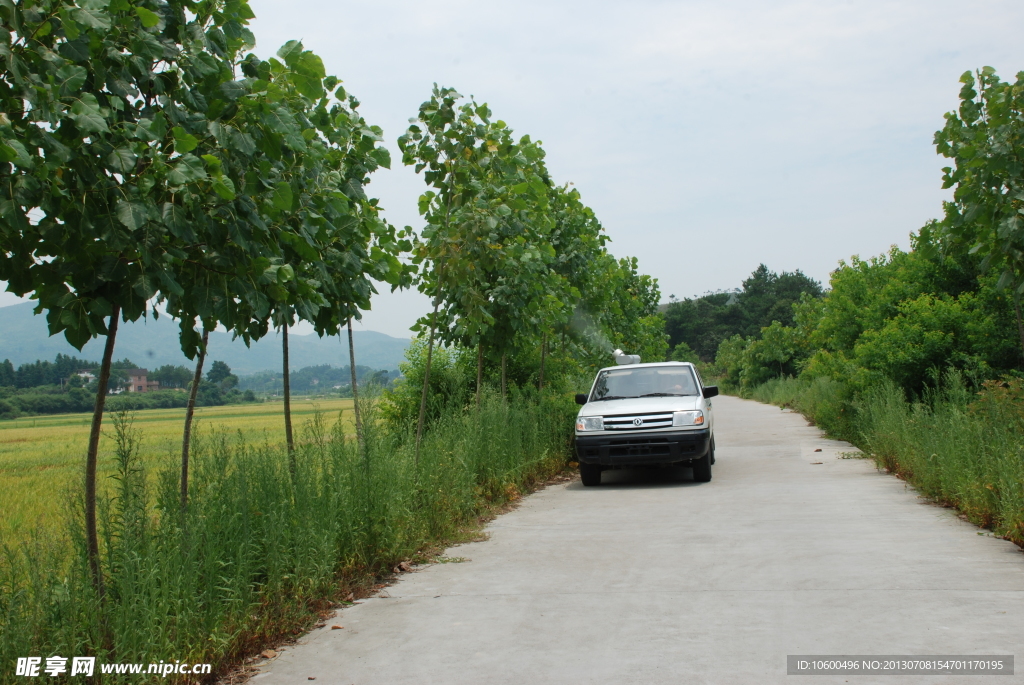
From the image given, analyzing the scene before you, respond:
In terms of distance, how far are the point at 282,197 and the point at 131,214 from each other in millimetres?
720

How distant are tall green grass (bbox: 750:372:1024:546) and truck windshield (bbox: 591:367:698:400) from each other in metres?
3.07

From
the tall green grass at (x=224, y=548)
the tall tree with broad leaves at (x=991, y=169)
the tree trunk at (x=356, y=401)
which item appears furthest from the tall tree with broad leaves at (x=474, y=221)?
the tall tree with broad leaves at (x=991, y=169)

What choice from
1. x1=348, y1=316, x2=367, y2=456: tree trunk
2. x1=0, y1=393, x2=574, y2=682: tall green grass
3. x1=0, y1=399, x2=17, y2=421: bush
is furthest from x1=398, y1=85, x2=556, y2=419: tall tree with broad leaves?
x1=0, y1=399, x2=17, y2=421: bush

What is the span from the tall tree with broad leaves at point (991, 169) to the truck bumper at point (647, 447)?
4898mm

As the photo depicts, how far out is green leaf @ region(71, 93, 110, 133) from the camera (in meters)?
3.48

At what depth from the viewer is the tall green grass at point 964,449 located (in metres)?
7.68

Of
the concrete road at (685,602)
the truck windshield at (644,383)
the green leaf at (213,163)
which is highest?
the green leaf at (213,163)

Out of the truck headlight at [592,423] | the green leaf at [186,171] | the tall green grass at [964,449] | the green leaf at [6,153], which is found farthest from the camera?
the truck headlight at [592,423]

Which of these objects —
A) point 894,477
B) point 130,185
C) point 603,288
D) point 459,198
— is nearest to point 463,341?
point 459,198

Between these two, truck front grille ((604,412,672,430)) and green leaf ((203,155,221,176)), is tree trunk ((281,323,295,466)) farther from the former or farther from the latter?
truck front grille ((604,412,672,430))

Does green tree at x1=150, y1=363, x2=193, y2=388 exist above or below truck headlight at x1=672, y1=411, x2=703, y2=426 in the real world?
above

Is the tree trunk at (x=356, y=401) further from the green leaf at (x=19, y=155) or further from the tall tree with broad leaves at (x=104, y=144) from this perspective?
the green leaf at (x=19, y=155)

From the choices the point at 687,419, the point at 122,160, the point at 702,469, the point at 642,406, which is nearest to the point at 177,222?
the point at 122,160

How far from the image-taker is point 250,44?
4.46 metres
